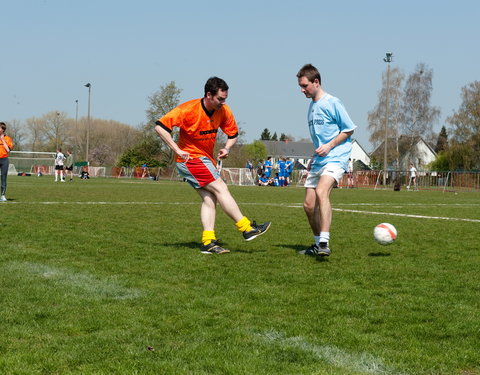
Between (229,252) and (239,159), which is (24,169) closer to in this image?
(239,159)

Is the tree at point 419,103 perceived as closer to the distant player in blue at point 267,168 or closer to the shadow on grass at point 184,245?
the distant player in blue at point 267,168

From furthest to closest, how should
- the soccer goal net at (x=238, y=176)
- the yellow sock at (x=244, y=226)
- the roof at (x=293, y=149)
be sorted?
the roof at (x=293, y=149), the soccer goal net at (x=238, y=176), the yellow sock at (x=244, y=226)

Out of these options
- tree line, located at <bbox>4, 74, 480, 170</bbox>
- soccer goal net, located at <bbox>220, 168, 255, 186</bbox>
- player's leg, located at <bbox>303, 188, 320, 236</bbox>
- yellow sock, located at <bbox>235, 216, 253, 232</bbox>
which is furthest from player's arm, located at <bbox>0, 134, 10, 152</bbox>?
tree line, located at <bbox>4, 74, 480, 170</bbox>

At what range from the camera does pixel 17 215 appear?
442 inches

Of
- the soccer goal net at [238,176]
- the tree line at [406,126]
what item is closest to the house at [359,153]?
the tree line at [406,126]

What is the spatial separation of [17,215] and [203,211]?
17.4 feet

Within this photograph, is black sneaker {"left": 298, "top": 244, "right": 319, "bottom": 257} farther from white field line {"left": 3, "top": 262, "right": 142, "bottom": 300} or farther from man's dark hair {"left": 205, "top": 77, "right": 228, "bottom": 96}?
white field line {"left": 3, "top": 262, "right": 142, "bottom": 300}

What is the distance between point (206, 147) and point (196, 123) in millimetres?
329

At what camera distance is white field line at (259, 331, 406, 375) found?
117 inches

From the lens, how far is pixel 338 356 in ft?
10.4

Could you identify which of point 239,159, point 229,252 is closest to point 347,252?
point 229,252

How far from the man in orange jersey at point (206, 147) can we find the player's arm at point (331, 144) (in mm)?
1081

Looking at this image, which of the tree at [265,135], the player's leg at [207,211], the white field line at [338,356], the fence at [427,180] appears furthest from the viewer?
the tree at [265,135]

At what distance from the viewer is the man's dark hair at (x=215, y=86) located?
686 cm
